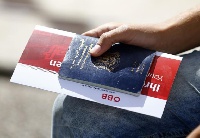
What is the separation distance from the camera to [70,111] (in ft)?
4.07

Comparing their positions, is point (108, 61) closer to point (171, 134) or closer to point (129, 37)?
point (129, 37)

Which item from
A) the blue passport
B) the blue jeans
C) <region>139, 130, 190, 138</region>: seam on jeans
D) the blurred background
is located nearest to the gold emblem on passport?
the blue passport

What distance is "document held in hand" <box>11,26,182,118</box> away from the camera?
3.75 ft

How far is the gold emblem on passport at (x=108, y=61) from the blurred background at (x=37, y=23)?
3.05ft

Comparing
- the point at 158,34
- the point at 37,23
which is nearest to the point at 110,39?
the point at 158,34

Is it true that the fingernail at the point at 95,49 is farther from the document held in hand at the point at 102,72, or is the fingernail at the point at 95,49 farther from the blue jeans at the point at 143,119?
the blue jeans at the point at 143,119

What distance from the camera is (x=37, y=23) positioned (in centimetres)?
276

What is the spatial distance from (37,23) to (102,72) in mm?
1664

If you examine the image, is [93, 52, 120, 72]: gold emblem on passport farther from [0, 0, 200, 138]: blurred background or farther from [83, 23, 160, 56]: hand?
[0, 0, 200, 138]: blurred background

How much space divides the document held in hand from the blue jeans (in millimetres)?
58

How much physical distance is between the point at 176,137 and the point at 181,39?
33cm

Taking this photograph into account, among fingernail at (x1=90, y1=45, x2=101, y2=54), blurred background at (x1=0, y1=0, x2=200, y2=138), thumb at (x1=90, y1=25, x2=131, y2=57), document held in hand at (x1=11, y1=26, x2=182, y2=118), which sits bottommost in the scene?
blurred background at (x1=0, y1=0, x2=200, y2=138)

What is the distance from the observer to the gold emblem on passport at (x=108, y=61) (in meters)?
1.19

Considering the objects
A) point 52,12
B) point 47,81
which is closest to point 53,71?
point 47,81
